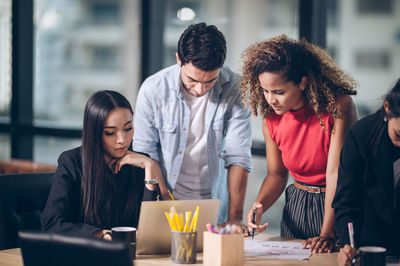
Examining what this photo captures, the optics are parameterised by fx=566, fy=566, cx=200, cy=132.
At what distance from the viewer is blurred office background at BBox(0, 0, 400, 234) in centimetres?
311

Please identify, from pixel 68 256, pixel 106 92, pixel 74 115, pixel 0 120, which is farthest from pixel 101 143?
pixel 0 120

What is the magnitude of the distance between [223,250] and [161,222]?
0.83 ft

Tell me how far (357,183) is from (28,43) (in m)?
3.60

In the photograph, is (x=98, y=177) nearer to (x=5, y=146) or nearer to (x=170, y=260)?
(x=170, y=260)

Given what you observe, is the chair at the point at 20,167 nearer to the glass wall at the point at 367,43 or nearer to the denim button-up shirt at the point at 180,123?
the denim button-up shirt at the point at 180,123

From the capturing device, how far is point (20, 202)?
88.4 inches

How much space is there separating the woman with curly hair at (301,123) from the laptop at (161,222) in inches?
9.9

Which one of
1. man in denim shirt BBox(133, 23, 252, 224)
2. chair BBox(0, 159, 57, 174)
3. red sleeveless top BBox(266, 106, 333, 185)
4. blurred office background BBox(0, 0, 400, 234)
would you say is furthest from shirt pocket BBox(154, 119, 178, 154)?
chair BBox(0, 159, 57, 174)

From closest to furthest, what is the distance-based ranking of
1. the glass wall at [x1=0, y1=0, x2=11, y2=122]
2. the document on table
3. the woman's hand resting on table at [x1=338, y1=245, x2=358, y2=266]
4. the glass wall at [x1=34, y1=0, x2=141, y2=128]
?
the woman's hand resting on table at [x1=338, y1=245, x2=358, y2=266] < the document on table < the glass wall at [x1=34, y1=0, x2=141, y2=128] < the glass wall at [x1=0, y1=0, x2=11, y2=122]

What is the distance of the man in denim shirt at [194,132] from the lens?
8.08 feet

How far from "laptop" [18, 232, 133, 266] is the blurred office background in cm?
188

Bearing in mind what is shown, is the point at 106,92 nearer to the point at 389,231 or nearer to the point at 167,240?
the point at 167,240

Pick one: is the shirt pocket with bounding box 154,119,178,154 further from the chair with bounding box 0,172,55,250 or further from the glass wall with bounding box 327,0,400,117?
the glass wall with bounding box 327,0,400,117

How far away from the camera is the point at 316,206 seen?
2.23 metres
